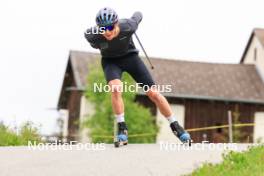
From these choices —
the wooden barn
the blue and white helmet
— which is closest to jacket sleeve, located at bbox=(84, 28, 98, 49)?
the blue and white helmet

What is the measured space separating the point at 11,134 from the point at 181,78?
32.3 meters

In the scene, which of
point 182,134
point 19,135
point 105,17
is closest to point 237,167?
point 182,134

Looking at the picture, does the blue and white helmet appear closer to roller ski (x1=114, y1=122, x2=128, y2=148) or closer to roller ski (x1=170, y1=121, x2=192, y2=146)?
roller ski (x1=114, y1=122, x2=128, y2=148)

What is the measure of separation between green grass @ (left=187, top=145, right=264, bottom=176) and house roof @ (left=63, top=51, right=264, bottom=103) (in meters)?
33.7

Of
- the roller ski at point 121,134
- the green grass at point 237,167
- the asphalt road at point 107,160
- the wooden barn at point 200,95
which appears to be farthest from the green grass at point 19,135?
the wooden barn at point 200,95

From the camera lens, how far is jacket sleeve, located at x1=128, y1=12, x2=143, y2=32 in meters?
10.1

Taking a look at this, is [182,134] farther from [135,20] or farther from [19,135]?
[19,135]

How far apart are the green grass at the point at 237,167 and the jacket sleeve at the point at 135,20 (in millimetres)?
2561

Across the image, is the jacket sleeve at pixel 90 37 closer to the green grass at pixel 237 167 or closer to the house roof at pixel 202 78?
the green grass at pixel 237 167

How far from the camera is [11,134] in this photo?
42.2 ft

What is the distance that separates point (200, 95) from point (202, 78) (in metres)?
2.19

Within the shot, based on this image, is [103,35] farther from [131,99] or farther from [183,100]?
[183,100]

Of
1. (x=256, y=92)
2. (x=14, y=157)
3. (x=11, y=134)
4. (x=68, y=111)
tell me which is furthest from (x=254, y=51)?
(x=14, y=157)

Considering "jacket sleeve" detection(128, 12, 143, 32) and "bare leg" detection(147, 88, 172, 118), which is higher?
"jacket sleeve" detection(128, 12, 143, 32)
